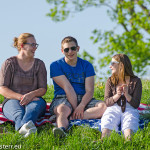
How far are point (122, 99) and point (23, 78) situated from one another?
190cm

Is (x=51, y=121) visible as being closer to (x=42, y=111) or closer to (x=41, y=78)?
(x=42, y=111)

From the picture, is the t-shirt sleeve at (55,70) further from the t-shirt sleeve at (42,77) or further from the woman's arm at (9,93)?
the woman's arm at (9,93)

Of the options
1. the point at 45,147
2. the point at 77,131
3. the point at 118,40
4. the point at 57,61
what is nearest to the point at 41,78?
the point at 57,61

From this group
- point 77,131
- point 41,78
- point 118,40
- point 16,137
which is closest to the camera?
point 16,137

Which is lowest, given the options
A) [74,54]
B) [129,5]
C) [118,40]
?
[74,54]

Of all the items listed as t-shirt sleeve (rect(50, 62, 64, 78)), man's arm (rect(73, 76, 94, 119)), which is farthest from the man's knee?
t-shirt sleeve (rect(50, 62, 64, 78))

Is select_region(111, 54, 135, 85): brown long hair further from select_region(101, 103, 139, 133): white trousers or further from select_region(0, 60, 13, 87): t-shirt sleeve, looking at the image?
select_region(0, 60, 13, 87): t-shirt sleeve

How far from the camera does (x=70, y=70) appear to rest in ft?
19.6

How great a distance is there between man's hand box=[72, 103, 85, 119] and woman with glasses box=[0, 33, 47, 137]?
59 centimetres

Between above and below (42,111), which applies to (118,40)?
above

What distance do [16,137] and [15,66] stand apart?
5.64ft

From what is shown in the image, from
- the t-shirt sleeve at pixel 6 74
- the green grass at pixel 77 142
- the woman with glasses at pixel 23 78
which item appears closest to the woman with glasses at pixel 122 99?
the green grass at pixel 77 142

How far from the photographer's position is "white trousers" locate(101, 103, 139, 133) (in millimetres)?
4742

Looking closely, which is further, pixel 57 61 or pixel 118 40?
pixel 118 40
